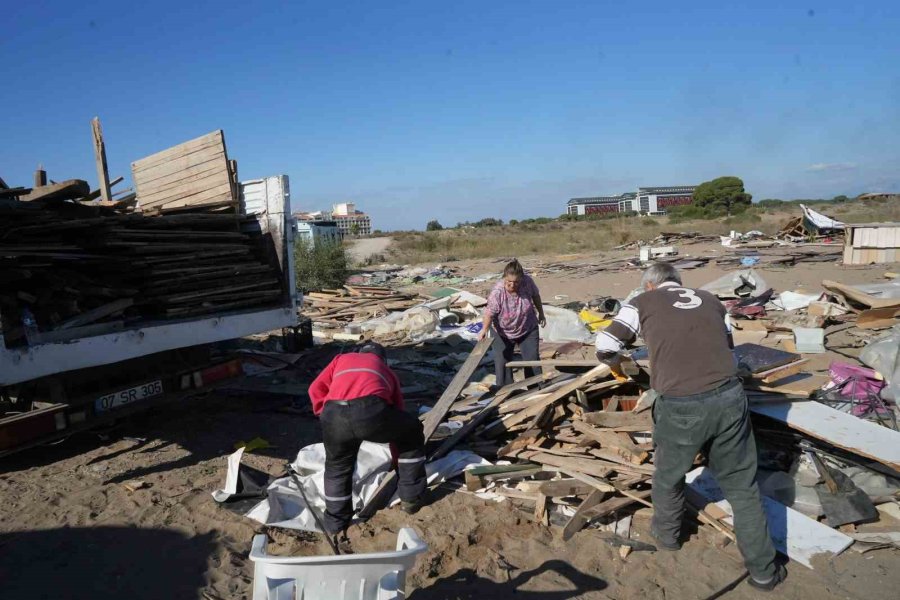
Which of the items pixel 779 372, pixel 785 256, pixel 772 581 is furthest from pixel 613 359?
pixel 785 256

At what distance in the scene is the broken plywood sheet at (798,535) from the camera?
3.77m

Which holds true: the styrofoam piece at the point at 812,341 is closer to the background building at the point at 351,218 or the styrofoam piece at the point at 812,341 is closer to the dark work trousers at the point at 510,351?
the dark work trousers at the point at 510,351

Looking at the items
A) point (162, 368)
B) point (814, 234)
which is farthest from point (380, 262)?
point (162, 368)

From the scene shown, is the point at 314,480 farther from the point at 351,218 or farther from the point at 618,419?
the point at 351,218

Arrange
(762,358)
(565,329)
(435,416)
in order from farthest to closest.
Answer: (565,329), (435,416), (762,358)

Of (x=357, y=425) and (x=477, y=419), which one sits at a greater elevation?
(x=357, y=425)

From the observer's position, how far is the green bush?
18.5 metres

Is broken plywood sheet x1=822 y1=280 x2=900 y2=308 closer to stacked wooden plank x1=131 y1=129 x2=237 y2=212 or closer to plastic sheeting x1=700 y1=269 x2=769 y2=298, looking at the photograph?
plastic sheeting x1=700 y1=269 x2=769 y2=298

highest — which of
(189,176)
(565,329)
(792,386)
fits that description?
(189,176)

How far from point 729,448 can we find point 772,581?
0.77 meters

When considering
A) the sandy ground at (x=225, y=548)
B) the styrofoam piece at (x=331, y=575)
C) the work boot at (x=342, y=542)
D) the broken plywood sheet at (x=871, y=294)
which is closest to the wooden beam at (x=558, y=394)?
the sandy ground at (x=225, y=548)

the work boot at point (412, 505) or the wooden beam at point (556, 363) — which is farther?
the wooden beam at point (556, 363)

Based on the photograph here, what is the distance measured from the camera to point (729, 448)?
3537 mm

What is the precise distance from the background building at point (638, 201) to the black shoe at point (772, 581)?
261ft
